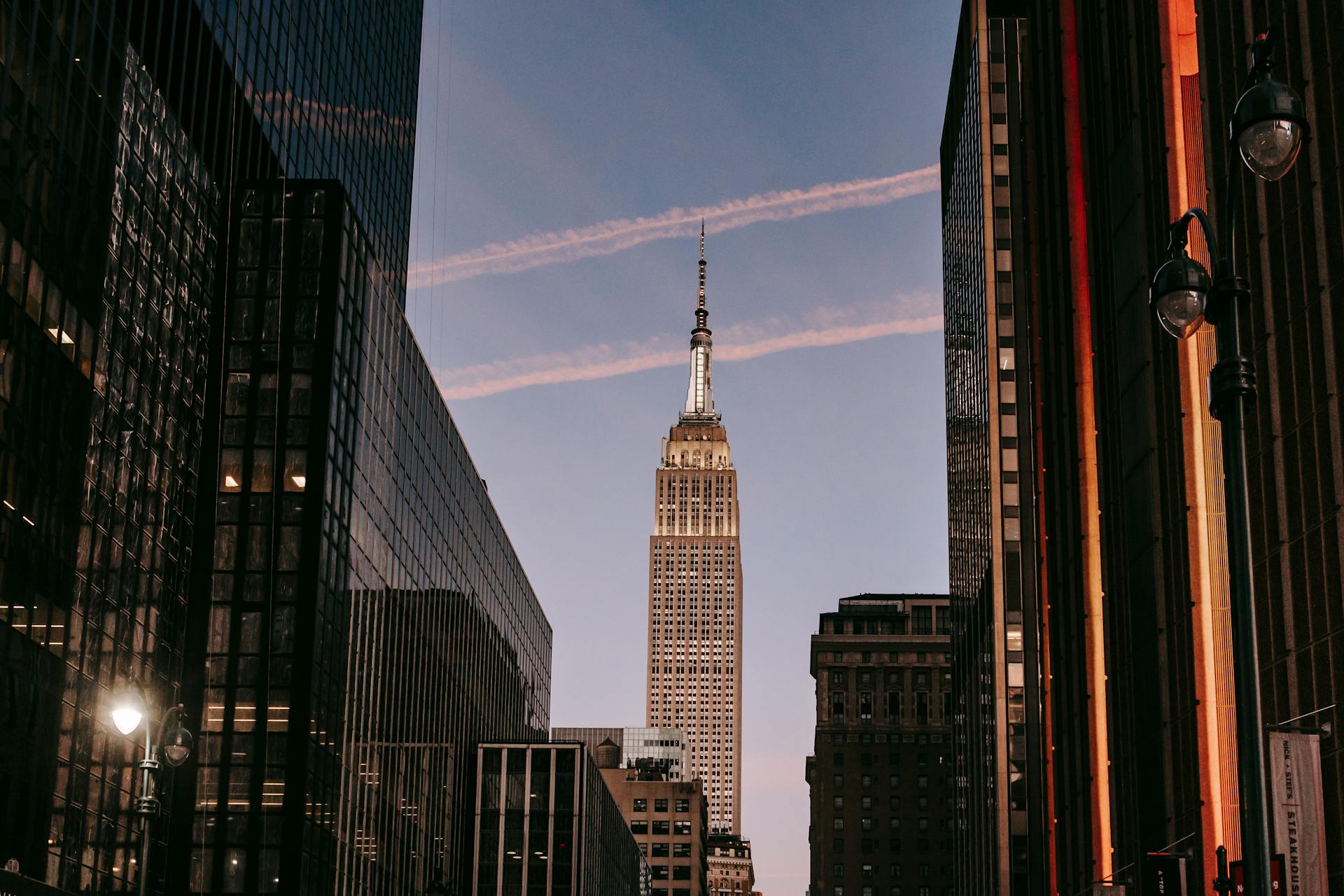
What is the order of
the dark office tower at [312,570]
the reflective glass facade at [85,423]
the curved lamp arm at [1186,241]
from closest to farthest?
the curved lamp arm at [1186,241], the reflective glass facade at [85,423], the dark office tower at [312,570]

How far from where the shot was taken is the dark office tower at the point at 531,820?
107 metres

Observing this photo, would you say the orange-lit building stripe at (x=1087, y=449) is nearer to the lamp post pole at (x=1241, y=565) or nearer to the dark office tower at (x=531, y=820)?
the lamp post pole at (x=1241, y=565)

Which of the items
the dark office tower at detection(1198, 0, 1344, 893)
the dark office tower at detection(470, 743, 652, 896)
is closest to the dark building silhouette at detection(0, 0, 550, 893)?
the dark office tower at detection(470, 743, 652, 896)

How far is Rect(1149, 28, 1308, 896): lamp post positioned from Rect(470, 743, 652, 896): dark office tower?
93912mm

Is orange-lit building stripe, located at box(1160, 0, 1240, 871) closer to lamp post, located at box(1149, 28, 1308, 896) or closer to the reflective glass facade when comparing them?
lamp post, located at box(1149, 28, 1308, 896)

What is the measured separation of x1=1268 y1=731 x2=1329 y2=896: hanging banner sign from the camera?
28.7 metres

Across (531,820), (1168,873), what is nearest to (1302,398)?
(1168,873)

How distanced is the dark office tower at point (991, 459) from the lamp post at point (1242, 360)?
227ft

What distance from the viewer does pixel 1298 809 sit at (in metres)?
28.8

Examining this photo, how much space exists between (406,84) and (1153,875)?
3019 inches

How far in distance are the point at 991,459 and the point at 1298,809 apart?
81705mm

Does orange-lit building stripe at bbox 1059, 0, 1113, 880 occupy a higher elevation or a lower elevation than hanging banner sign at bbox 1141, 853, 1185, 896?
higher

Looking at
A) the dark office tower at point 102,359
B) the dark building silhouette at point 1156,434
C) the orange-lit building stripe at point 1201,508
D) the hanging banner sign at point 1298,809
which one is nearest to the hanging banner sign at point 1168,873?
the dark building silhouette at point 1156,434

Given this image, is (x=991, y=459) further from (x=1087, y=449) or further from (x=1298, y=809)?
(x=1298, y=809)
